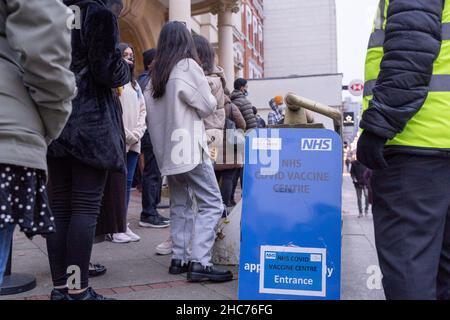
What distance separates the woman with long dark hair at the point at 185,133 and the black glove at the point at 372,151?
1.52m

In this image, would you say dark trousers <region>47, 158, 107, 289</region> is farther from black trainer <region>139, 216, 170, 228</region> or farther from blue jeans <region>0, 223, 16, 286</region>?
black trainer <region>139, 216, 170, 228</region>

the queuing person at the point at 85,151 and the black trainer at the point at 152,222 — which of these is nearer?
the queuing person at the point at 85,151

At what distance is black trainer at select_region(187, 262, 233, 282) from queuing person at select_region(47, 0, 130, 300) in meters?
0.82

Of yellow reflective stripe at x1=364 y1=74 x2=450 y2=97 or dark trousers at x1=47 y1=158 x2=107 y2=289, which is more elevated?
yellow reflective stripe at x1=364 y1=74 x2=450 y2=97

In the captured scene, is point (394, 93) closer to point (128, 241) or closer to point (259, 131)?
point (259, 131)

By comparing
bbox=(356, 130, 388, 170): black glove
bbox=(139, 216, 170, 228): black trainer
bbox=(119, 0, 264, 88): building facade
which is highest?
bbox=(119, 0, 264, 88): building facade

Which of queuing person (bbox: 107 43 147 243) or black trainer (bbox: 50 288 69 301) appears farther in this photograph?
queuing person (bbox: 107 43 147 243)

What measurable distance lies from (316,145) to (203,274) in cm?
127

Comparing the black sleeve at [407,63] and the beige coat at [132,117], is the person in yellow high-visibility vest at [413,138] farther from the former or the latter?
the beige coat at [132,117]

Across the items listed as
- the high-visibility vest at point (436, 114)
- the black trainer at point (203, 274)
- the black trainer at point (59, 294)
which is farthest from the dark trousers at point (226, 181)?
the high-visibility vest at point (436, 114)

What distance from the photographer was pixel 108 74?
277cm

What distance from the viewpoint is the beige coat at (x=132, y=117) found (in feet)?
15.9

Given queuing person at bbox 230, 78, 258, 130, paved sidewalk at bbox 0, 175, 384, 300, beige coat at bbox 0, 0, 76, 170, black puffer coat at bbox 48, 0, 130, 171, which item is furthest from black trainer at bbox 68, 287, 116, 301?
queuing person at bbox 230, 78, 258, 130

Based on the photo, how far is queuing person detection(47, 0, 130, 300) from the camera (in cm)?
270
